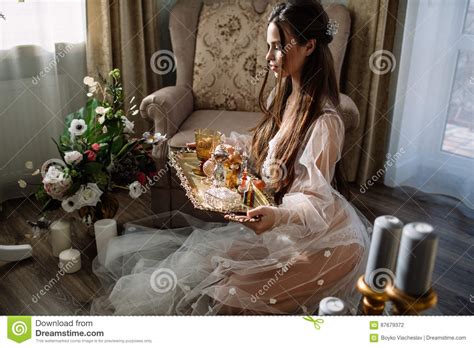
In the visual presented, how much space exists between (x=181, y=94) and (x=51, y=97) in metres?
0.62

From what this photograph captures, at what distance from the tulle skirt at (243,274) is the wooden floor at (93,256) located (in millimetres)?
138

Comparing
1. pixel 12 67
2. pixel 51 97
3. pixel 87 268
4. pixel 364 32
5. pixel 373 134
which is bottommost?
pixel 87 268

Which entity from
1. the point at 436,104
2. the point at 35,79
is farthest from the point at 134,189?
the point at 436,104

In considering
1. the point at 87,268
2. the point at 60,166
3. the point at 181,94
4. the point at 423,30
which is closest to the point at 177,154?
the point at 60,166

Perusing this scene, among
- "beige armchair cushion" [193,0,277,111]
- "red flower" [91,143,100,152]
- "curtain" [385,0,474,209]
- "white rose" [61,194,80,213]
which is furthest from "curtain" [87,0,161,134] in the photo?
"curtain" [385,0,474,209]

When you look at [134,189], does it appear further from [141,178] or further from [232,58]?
[232,58]

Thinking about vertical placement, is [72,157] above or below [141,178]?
above

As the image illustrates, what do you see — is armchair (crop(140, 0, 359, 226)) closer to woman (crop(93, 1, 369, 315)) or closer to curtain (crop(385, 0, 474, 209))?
curtain (crop(385, 0, 474, 209))

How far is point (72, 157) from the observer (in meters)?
1.60

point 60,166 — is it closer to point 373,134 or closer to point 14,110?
point 14,110

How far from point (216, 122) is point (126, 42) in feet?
2.10

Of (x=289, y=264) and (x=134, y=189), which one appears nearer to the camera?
(x=289, y=264)

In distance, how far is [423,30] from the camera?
220 cm
